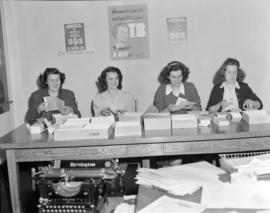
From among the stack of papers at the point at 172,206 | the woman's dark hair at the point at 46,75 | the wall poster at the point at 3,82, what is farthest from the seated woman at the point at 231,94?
the stack of papers at the point at 172,206

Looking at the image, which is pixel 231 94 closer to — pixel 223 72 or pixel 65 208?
pixel 223 72

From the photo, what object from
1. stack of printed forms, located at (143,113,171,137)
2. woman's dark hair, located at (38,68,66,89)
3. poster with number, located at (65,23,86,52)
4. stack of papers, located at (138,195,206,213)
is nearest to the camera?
stack of papers, located at (138,195,206,213)

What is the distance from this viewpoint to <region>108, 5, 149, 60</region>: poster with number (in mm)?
4449

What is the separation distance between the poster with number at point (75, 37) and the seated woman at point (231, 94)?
1.58 metres

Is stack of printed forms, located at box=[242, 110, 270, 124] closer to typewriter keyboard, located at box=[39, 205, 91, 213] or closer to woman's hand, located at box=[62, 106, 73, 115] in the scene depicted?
woman's hand, located at box=[62, 106, 73, 115]

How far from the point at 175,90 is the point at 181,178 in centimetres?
225

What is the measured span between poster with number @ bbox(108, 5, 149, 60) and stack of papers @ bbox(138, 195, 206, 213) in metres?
3.05

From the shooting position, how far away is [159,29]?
4.46 metres

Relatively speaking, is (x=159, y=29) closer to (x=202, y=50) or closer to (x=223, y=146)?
(x=202, y=50)

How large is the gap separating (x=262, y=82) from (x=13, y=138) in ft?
9.48

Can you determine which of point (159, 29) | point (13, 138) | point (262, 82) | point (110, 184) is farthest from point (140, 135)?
point (262, 82)

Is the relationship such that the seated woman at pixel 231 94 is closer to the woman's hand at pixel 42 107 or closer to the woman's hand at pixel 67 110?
the woman's hand at pixel 67 110

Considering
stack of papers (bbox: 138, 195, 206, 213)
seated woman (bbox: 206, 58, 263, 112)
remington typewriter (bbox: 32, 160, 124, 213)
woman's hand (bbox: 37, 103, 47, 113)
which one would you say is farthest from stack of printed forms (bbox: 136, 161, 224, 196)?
woman's hand (bbox: 37, 103, 47, 113)

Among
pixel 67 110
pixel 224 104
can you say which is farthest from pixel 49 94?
pixel 224 104
